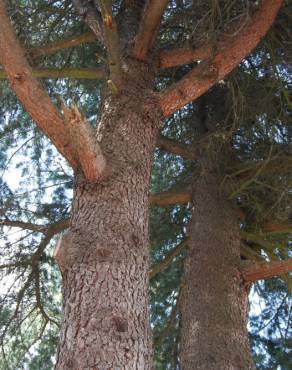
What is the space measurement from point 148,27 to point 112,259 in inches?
67.2

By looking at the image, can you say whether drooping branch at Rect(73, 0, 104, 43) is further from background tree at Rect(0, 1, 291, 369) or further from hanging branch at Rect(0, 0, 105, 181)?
hanging branch at Rect(0, 0, 105, 181)

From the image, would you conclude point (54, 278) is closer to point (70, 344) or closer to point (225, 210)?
point (225, 210)

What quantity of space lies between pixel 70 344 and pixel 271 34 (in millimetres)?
2870

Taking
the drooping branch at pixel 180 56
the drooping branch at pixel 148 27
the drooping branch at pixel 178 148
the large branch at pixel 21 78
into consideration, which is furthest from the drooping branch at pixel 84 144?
the drooping branch at pixel 178 148

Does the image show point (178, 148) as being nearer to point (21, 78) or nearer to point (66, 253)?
point (21, 78)

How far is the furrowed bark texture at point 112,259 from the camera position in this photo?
249 cm

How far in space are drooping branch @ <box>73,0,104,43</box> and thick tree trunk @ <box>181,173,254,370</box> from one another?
1.64 metres

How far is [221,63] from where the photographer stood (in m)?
3.67

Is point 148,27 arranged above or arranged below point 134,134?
above

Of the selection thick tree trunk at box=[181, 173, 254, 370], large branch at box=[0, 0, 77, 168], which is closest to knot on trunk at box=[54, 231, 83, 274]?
large branch at box=[0, 0, 77, 168]

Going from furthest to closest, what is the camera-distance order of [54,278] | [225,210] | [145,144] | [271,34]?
[54,278] → [225,210] → [271,34] → [145,144]

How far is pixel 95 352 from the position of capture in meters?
2.43

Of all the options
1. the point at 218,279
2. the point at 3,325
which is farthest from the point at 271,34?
the point at 3,325

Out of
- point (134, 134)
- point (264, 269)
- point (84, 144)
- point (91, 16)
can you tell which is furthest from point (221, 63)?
point (264, 269)
